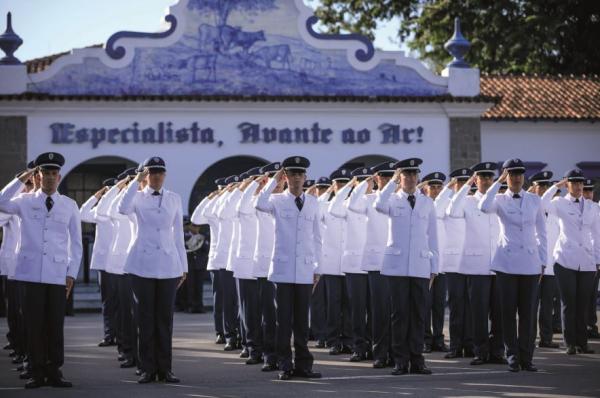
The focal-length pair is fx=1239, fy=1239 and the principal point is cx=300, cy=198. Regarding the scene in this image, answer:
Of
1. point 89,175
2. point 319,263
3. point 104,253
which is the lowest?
point 319,263

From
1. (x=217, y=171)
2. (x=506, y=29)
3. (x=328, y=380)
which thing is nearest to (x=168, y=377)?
(x=328, y=380)

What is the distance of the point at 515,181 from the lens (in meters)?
14.1

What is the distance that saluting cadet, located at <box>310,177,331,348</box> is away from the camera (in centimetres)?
→ 1731

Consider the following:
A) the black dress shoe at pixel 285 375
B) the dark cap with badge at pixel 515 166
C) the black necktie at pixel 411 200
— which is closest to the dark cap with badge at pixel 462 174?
the dark cap with badge at pixel 515 166

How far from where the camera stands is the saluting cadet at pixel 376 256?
566 inches

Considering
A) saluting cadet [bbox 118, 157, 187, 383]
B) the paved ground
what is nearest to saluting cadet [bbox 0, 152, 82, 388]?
the paved ground

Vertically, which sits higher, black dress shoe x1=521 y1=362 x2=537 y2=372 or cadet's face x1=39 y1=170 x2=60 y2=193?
cadet's face x1=39 y1=170 x2=60 y2=193

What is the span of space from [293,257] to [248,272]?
2.03m

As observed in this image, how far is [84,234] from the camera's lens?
31.6 meters

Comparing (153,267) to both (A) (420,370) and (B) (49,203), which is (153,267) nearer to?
(B) (49,203)

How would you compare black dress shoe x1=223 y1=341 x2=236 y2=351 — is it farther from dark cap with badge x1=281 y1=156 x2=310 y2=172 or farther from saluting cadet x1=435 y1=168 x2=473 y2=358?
dark cap with badge x1=281 y1=156 x2=310 y2=172

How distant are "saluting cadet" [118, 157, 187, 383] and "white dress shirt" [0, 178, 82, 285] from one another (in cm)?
64

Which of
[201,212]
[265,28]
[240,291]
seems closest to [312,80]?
[265,28]

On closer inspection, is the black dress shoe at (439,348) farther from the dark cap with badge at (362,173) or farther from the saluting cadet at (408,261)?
the saluting cadet at (408,261)
